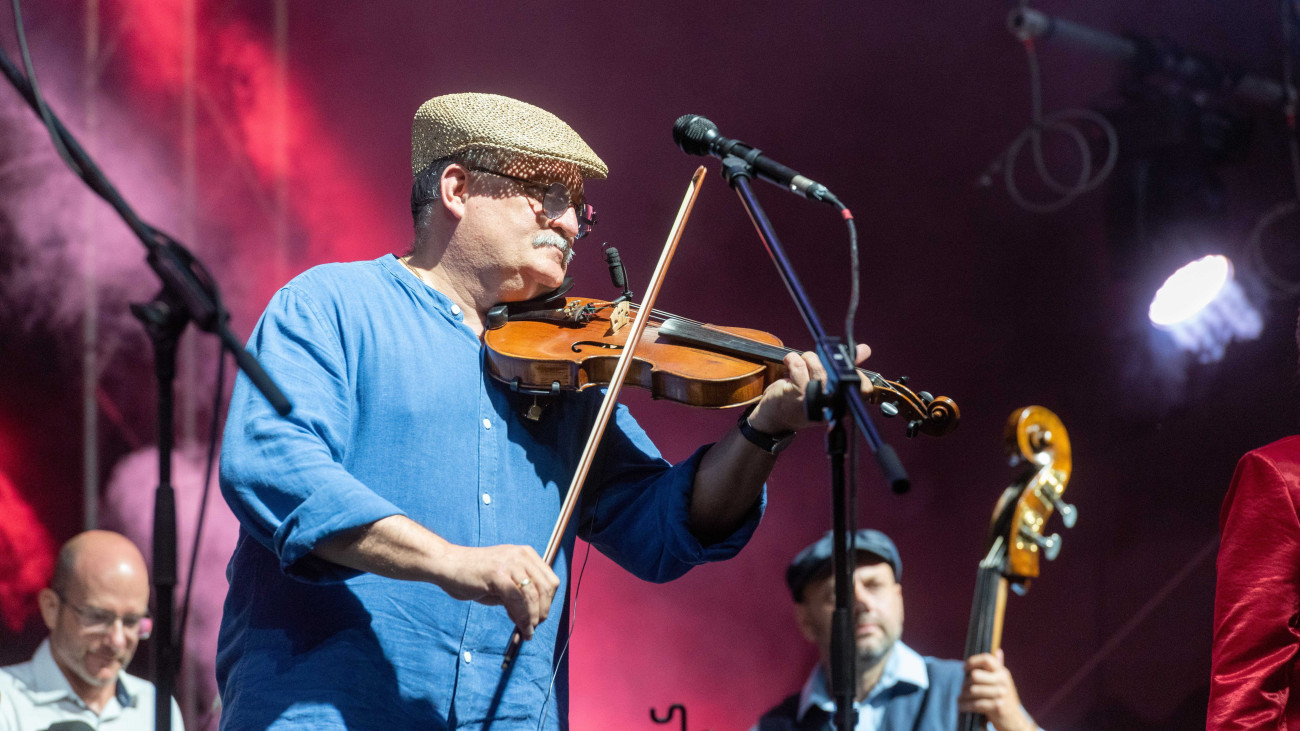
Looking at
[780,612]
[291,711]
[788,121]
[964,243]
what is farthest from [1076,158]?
[291,711]

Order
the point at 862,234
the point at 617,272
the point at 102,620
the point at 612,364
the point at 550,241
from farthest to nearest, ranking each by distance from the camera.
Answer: the point at 862,234
the point at 102,620
the point at 617,272
the point at 550,241
the point at 612,364

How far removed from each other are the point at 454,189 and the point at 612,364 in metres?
0.52

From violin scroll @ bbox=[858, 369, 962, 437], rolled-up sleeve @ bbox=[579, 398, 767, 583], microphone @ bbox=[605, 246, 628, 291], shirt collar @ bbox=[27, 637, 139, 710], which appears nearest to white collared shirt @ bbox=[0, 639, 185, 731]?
shirt collar @ bbox=[27, 637, 139, 710]

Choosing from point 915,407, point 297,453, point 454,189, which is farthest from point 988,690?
point 454,189

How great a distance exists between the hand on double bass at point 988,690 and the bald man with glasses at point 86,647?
110 inches

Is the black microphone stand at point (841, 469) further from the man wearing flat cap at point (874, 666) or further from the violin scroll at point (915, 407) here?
the man wearing flat cap at point (874, 666)

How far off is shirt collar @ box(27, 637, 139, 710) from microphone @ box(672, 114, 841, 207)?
9.76 feet

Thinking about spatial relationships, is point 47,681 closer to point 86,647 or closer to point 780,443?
point 86,647

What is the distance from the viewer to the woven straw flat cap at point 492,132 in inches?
97.9

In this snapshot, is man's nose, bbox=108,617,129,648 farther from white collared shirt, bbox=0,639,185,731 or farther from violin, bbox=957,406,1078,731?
violin, bbox=957,406,1078,731

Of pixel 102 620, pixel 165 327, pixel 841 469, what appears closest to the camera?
pixel 165 327

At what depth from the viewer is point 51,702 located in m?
3.96

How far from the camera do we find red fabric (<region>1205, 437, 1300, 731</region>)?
2137 mm

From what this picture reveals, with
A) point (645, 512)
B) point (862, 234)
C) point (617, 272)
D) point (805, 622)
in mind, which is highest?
point (862, 234)
